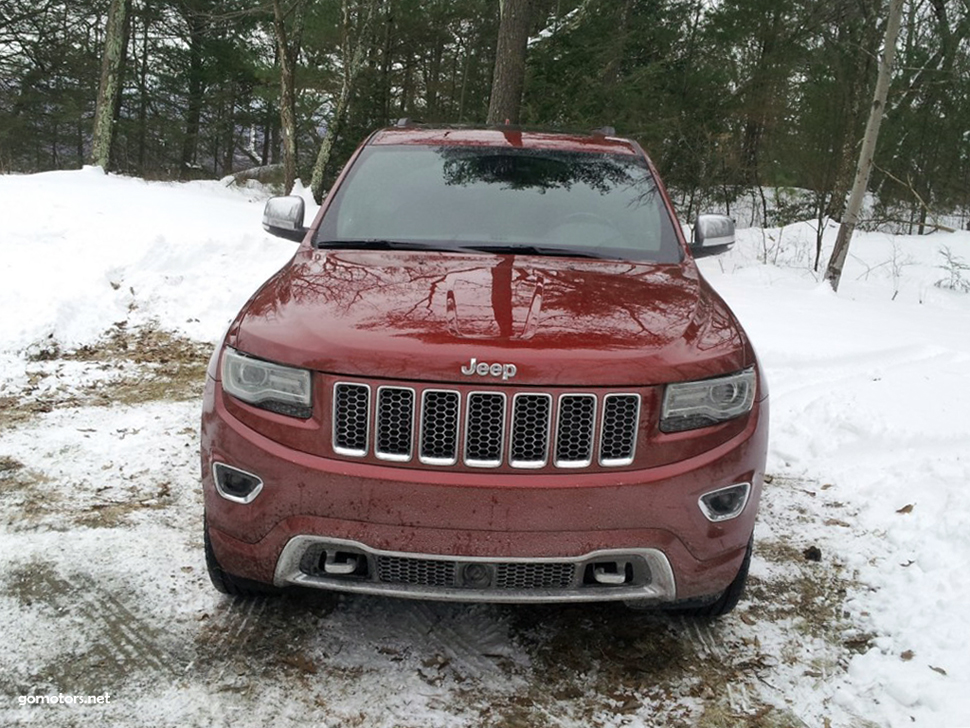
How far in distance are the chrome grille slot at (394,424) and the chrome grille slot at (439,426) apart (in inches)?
1.6

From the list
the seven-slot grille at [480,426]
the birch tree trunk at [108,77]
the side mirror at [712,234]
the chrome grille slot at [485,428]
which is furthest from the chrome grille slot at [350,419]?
the birch tree trunk at [108,77]

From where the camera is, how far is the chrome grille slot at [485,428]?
236cm

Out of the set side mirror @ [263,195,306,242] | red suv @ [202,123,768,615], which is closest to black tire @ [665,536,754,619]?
red suv @ [202,123,768,615]

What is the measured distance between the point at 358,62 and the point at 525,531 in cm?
1695

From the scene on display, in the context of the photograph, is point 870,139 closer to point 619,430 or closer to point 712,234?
point 712,234

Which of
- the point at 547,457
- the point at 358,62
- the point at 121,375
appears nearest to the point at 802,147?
the point at 358,62

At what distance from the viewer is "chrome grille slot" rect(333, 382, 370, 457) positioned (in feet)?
7.86

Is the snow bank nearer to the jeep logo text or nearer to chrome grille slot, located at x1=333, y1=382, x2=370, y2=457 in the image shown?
the jeep logo text

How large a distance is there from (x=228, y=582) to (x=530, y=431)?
130 centimetres

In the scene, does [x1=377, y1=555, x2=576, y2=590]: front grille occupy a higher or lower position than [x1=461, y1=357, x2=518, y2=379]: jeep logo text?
lower

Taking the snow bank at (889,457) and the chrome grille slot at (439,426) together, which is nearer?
the chrome grille slot at (439,426)

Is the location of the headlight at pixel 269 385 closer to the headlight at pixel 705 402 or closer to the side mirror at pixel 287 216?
the headlight at pixel 705 402

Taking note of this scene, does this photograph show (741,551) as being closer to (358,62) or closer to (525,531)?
(525,531)

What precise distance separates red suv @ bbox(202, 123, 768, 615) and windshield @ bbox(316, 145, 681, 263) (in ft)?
2.22
